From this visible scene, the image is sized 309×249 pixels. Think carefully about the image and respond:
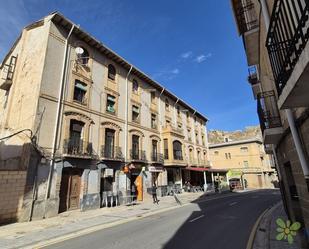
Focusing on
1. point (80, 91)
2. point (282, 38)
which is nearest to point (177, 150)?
point (80, 91)

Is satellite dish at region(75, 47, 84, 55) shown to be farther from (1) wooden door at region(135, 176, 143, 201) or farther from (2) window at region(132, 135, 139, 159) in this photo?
(1) wooden door at region(135, 176, 143, 201)

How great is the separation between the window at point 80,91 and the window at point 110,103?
2.53 m

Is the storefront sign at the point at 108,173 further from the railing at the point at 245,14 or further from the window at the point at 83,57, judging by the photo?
the railing at the point at 245,14

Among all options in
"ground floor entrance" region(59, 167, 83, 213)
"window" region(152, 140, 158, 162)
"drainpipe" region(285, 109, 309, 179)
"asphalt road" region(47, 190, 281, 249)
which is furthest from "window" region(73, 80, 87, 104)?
"drainpipe" region(285, 109, 309, 179)

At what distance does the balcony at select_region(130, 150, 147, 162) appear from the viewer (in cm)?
2076

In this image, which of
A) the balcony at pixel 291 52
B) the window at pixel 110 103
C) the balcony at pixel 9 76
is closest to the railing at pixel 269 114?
the balcony at pixel 291 52

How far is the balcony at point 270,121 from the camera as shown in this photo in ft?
24.5

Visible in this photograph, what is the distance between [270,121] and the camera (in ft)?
27.1

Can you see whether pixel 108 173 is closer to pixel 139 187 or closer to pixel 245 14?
pixel 139 187

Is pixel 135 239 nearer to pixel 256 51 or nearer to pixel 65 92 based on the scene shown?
pixel 256 51

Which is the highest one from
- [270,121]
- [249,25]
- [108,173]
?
[249,25]

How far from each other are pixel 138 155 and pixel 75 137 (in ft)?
23.8

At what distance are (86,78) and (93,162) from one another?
22.5 feet

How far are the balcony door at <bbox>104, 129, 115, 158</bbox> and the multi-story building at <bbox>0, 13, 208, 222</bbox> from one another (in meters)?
0.09
